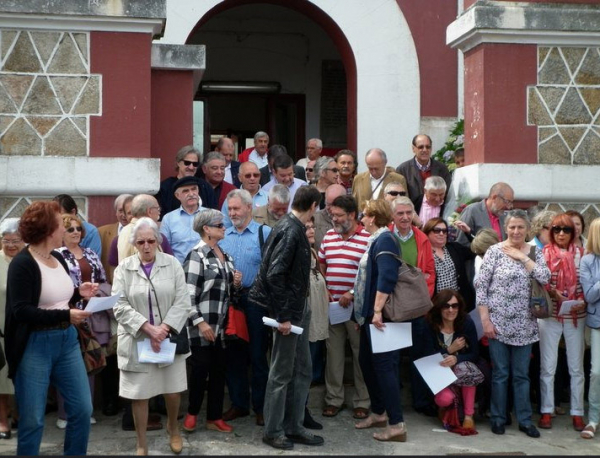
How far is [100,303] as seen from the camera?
277 inches

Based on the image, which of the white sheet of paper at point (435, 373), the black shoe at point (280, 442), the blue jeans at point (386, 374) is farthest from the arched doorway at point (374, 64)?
the black shoe at point (280, 442)

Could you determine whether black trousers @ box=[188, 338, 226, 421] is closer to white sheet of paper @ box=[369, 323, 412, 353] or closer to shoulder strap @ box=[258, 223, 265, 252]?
shoulder strap @ box=[258, 223, 265, 252]

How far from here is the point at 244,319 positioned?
8.21 metres

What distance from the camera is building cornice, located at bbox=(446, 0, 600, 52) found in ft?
31.3

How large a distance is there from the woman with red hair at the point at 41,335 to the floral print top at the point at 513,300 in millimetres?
3268

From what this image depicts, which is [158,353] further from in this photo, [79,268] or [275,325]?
[79,268]

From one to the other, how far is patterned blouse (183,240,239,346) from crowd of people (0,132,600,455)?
0.01m

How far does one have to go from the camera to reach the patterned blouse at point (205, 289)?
7.89 metres

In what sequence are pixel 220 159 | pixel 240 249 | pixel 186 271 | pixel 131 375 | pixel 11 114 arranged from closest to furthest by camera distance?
pixel 131 375, pixel 186 271, pixel 240 249, pixel 11 114, pixel 220 159

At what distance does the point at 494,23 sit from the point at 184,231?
10.8 ft

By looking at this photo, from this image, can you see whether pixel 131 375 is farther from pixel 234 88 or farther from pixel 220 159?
pixel 234 88

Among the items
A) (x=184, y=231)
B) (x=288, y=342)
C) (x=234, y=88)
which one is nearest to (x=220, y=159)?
(x=184, y=231)

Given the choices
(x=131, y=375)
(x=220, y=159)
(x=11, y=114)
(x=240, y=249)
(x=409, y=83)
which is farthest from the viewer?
(x=409, y=83)

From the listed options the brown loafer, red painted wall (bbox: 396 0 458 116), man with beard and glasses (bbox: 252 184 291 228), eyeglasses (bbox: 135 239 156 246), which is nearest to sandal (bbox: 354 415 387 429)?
the brown loafer
